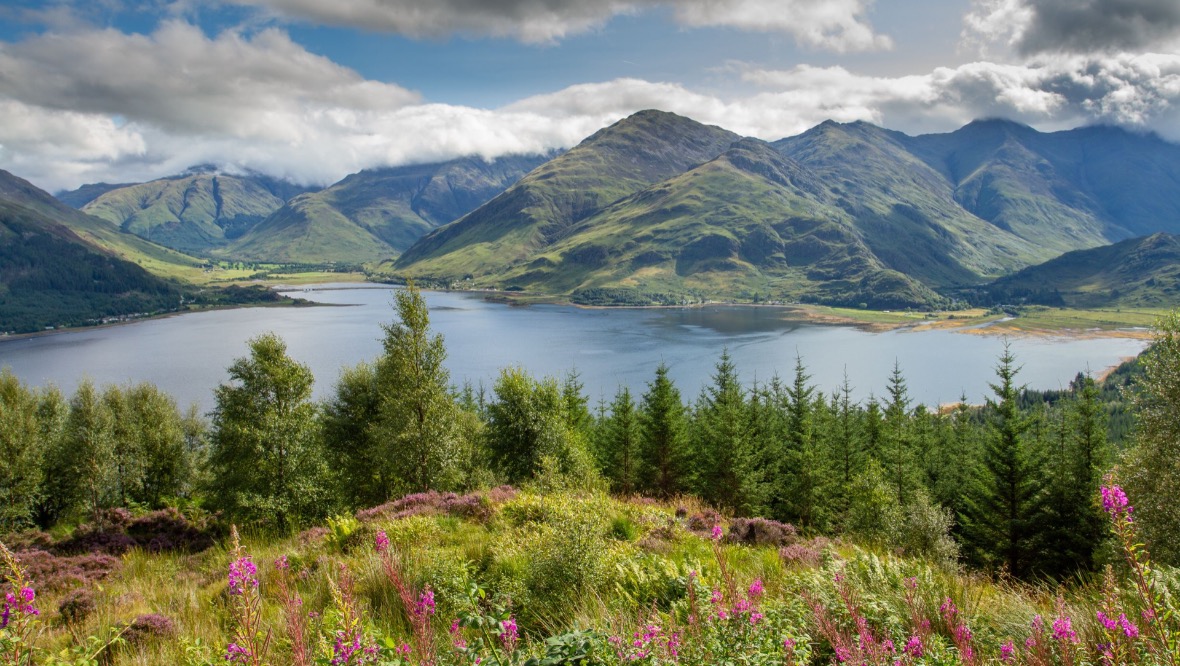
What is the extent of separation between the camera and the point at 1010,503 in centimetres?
3108

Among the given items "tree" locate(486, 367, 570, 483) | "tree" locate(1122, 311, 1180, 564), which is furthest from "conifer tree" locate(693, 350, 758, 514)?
"tree" locate(1122, 311, 1180, 564)

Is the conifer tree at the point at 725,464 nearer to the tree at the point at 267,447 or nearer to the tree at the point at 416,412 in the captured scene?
the tree at the point at 416,412

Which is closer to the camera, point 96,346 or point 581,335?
→ point 96,346

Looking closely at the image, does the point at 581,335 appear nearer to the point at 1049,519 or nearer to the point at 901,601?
the point at 1049,519

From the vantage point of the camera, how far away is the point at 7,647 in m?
4.29

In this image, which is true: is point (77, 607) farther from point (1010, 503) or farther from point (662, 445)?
point (1010, 503)

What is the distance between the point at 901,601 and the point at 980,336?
206 m

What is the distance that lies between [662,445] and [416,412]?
19848 millimetres

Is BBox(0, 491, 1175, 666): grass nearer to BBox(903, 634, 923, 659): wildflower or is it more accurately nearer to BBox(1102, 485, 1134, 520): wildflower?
BBox(903, 634, 923, 659): wildflower

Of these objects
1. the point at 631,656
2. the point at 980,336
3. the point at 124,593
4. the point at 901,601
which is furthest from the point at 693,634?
the point at 980,336

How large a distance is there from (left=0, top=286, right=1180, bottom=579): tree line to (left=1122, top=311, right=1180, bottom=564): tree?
0.08 m

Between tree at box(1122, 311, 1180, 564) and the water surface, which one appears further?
the water surface

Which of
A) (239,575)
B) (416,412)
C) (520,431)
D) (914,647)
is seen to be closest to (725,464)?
(520,431)

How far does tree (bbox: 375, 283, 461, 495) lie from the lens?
81.9 ft
